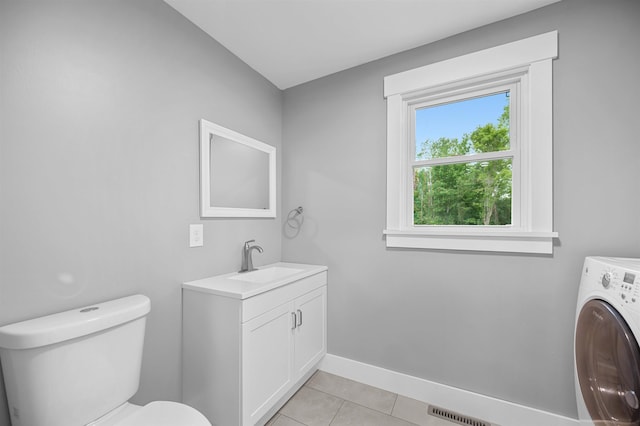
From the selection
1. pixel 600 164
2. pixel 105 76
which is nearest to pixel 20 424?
pixel 105 76

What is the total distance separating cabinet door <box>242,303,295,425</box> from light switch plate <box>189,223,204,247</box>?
59cm

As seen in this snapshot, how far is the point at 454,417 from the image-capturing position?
5.30ft

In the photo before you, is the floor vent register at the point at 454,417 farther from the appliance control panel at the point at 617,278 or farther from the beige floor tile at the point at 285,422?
the appliance control panel at the point at 617,278

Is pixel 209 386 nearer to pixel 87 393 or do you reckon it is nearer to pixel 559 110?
pixel 87 393

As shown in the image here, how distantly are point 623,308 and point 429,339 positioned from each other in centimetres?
106

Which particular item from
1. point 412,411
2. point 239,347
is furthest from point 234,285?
point 412,411

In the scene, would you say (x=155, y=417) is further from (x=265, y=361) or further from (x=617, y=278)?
(x=617, y=278)

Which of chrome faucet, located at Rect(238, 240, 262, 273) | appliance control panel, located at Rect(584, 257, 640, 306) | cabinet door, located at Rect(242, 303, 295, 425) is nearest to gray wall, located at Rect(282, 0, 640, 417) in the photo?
appliance control panel, located at Rect(584, 257, 640, 306)

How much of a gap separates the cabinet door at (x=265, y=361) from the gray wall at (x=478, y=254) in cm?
58

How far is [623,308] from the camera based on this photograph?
924 mm

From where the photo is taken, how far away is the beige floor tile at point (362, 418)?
1567 mm

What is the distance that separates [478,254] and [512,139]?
0.75m

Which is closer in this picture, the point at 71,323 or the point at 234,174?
the point at 71,323

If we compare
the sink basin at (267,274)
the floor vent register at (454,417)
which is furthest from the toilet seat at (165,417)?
the floor vent register at (454,417)
